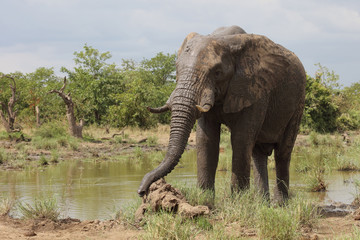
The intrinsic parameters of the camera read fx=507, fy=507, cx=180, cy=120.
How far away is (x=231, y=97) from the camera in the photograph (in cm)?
632

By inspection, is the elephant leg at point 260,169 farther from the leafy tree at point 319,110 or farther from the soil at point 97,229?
the leafy tree at point 319,110

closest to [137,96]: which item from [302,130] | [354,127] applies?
[302,130]

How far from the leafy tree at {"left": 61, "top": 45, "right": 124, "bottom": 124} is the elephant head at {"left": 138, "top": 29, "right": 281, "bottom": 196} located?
2641 cm

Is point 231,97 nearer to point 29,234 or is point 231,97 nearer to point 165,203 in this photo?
point 165,203

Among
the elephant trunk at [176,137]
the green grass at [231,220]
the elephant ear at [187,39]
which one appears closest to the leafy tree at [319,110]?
the elephant ear at [187,39]

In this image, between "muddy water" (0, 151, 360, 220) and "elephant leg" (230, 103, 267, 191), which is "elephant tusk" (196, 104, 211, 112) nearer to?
"elephant leg" (230, 103, 267, 191)

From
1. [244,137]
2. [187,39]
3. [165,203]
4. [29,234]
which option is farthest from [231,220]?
[187,39]

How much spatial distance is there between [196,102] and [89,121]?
28.9m

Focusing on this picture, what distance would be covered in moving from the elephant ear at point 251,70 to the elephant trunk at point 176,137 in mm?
742

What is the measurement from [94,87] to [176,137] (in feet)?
96.2

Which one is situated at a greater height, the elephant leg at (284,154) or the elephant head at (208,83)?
the elephant head at (208,83)

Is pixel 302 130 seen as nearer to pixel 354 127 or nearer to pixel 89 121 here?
pixel 354 127

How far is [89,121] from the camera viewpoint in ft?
112

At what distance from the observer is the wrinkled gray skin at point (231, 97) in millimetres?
5781
